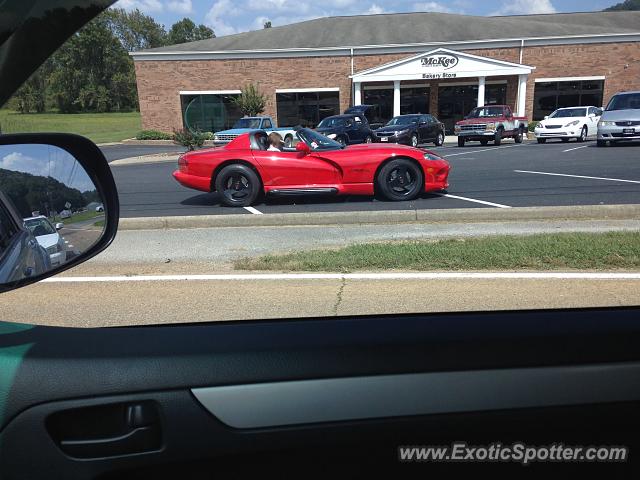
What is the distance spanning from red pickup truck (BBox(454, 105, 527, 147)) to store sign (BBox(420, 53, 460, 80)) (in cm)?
905

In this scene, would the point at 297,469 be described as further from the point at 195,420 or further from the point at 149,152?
the point at 149,152

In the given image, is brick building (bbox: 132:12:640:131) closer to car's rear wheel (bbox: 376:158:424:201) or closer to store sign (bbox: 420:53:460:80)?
store sign (bbox: 420:53:460:80)

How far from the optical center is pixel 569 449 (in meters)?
1.50

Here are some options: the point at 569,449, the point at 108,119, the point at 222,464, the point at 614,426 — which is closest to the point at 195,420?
the point at 222,464

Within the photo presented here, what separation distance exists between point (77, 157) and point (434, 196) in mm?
8850

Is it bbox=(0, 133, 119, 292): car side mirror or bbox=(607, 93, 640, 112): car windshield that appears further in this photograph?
bbox=(607, 93, 640, 112): car windshield

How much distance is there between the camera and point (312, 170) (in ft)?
30.0

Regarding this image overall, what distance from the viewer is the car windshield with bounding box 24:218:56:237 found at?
1.48 m

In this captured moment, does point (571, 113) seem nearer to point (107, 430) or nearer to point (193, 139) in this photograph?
point (193, 139)

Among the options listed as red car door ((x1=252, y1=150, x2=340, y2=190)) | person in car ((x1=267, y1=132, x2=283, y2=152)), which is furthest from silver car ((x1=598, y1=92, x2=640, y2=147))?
person in car ((x1=267, y1=132, x2=283, y2=152))

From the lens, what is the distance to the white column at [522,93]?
33.0 metres

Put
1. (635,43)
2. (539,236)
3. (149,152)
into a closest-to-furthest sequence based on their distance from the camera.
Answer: (539,236) → (149,152) → (635,43)

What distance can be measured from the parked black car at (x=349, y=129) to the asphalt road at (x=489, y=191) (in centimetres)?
561

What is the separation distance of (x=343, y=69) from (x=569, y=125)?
1522cm
